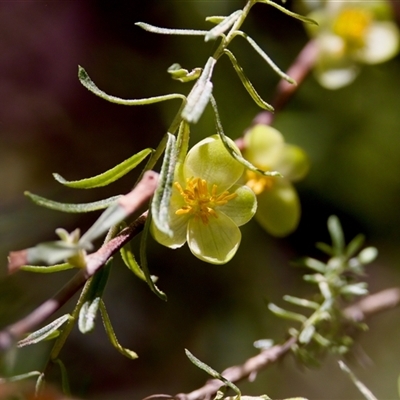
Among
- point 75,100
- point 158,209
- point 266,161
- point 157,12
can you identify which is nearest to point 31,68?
point 75,100

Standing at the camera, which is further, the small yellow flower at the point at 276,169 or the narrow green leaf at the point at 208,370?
the small yellow flower at the point at 276,169

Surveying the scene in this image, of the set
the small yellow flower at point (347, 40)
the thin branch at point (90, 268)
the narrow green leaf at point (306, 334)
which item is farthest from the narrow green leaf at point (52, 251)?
the small yellow flower at point (347, 40)

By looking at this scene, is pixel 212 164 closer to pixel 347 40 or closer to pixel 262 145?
pixel 262 145

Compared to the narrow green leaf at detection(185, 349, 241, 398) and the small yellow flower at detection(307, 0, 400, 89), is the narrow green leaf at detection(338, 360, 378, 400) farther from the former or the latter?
the small yellow flower at detection(307, 0, 400, 89)

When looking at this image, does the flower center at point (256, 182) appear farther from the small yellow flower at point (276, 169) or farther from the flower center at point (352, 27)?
the flower center at point (352, 27)

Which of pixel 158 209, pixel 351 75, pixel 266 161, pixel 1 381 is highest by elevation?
pixel 351 75

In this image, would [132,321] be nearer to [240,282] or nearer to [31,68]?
[240,282]
